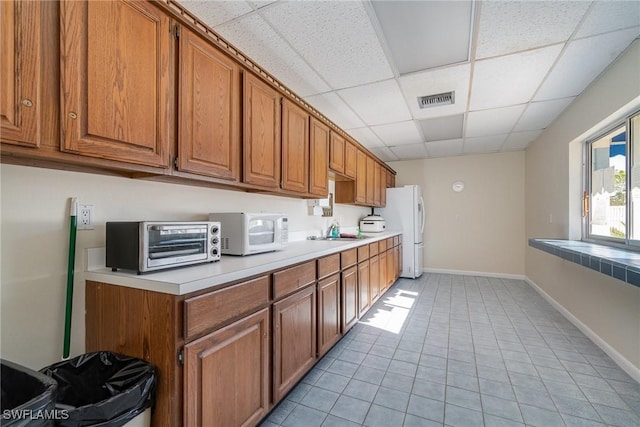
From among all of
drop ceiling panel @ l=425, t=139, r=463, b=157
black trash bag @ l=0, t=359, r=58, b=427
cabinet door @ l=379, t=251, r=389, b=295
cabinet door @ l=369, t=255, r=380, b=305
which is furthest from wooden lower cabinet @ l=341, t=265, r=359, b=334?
drop ceiling panel @ l=425, t=139, r=463, b=157

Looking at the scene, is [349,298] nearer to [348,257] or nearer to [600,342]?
[348,257]

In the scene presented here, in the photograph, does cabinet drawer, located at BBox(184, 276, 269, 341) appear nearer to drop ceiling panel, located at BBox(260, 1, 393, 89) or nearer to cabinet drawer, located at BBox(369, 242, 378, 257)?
drop ceiling panel, located at BBox(260, 1, 393, 89)

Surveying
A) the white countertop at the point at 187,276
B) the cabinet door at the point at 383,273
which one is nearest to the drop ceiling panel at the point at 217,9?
the white countertop at the point at 187,276

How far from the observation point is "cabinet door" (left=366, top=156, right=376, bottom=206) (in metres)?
4.30

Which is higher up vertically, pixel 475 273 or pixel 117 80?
pixel 117 80

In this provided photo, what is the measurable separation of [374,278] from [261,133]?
2.38 m

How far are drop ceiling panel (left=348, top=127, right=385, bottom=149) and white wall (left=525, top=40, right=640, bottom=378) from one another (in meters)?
2.22

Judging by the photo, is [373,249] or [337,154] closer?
[337,154]

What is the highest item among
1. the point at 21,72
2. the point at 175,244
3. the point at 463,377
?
the point at 21,72

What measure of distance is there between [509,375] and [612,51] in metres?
2.51

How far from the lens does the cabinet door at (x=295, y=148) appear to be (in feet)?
7.55

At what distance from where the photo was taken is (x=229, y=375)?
1.33 metres

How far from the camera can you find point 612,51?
2.04m

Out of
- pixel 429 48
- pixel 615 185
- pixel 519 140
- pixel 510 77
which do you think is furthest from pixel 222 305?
pixel 519 140
